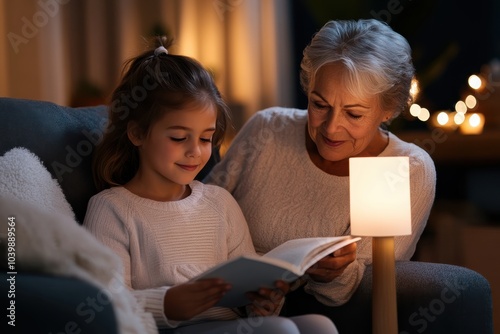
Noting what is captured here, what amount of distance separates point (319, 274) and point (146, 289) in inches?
16.8

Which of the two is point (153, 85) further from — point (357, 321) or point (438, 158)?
point (438, 158)

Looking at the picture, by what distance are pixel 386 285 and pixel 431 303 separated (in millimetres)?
127

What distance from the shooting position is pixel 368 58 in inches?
80.4

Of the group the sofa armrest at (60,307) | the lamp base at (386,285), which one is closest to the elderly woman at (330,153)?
the lamp base at (386,285)

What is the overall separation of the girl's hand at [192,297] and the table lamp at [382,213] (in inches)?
14.6

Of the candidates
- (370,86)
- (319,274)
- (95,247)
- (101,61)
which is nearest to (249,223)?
(319,274)

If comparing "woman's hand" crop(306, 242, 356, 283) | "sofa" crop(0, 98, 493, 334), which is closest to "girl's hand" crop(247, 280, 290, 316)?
"woman's hand" crop(306, 242, 356, 283)

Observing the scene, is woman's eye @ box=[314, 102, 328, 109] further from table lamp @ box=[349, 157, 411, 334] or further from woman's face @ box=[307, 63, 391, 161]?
table lamp @ box=[349, 157, 411, 334]

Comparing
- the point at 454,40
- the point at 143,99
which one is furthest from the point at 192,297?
the point at 454,40

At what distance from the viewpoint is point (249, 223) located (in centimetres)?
217

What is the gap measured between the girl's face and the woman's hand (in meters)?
0.35

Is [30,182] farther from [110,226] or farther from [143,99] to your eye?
[143,99]

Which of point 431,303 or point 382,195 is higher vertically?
point 382,195

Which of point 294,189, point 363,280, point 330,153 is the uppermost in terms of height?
point 330,153
